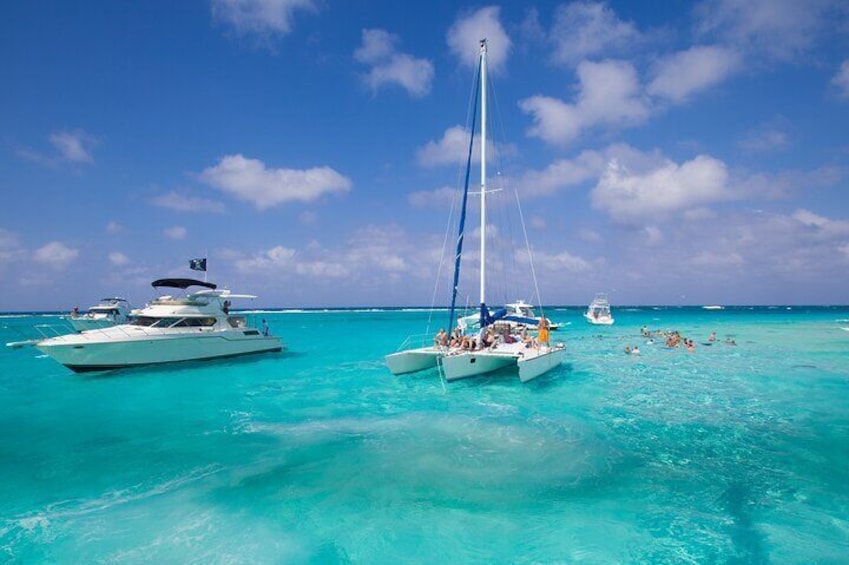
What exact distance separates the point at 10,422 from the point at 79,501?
9016 mm

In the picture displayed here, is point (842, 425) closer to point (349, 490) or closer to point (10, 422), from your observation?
point (349, 490)

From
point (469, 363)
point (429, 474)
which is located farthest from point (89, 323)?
point (429, 474)

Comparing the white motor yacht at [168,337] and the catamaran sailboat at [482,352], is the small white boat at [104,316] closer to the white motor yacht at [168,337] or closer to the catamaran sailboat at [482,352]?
the white motor yacht at [168,337]

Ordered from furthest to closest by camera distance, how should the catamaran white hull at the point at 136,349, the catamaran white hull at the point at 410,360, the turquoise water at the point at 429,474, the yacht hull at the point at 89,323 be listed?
the yacht hull at the point at 89,323
the catamaran white hull at the point at 136,349
the catamaran white hull at the point at 410,360
the turquoise water at the point at 429,474

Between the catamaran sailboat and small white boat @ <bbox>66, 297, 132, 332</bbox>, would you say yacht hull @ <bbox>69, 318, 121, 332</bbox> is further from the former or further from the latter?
the catamaran sailboat

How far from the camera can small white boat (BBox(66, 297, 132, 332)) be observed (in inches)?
1610

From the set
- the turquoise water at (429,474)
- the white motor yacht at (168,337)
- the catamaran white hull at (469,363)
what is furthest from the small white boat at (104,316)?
the catamaran white hull at (469,363)

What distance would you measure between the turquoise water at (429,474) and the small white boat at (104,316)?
2670cm

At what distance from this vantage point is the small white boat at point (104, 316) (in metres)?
40.9

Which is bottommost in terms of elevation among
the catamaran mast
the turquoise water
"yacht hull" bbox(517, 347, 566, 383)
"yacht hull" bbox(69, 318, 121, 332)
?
the turquoise water

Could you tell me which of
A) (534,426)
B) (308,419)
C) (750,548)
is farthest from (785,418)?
(308,419)

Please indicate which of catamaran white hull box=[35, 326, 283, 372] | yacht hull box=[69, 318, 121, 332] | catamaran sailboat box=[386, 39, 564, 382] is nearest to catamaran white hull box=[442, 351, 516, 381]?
catamaran sailboat box=[386, 39, 564, 382]

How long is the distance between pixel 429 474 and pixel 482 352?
10181mm

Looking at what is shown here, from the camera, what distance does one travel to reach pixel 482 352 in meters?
19.0
